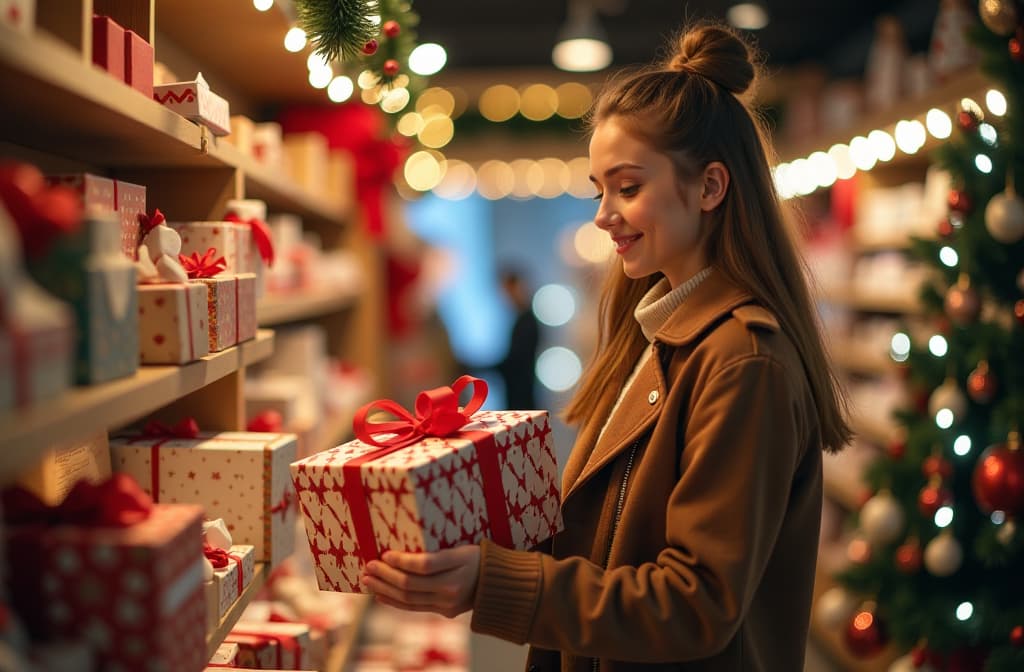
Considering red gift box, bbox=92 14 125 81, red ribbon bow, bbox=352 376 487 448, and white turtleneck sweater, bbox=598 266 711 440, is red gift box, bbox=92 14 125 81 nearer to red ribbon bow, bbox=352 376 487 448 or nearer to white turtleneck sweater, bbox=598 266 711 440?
red ribbon bow, bbox=352 376 487 448

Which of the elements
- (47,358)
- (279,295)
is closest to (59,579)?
(47,358)

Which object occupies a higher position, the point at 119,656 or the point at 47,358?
the point at 47,358

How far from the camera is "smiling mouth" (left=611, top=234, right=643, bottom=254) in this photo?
1.81 m

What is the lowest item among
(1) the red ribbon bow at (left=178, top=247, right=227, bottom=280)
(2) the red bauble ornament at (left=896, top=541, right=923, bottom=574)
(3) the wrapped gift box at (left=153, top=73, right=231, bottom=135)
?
(2) the red bauble ornament at (left=896, top=541, right=923, bottom=574)

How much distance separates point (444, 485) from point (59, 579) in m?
0.61

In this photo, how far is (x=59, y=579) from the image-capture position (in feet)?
3.74

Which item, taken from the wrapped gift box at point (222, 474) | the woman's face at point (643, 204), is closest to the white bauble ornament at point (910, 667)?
the woman's face at point (643, 204)

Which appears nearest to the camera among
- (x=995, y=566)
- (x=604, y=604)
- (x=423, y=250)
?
(x=604, y=604)

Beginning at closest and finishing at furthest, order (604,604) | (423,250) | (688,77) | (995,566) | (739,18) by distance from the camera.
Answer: (604,604) → (688,77) → (995,566) → (739,18) → (423,250)

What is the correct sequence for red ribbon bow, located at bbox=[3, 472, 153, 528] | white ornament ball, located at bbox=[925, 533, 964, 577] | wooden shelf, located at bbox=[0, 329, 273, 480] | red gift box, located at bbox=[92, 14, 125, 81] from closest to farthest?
wooden shelf, located at bbox=[0, 329, 273, 480] → red ribbon bow, located at bbox=[3, 472, 153, 528] → red gift box, located at bbox=[92, 14, 125, 81] → white ornament ball, located at bbox=[925, 533, 964, 577]

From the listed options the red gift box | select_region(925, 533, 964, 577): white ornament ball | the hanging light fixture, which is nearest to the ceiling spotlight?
the hanging light fixture

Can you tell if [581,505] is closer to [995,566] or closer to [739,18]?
[995,566]

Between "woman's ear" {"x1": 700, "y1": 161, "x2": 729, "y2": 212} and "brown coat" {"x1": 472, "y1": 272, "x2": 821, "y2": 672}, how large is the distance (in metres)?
0.15

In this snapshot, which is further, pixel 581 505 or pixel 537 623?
pixel 581 505
